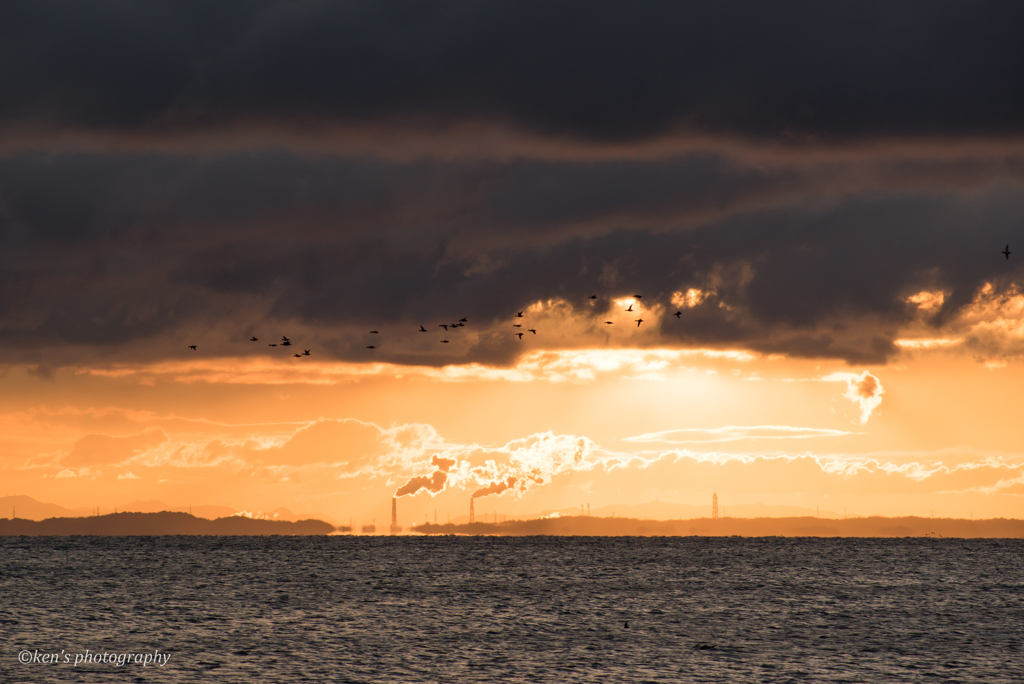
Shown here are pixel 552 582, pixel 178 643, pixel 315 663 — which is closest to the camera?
pixel 315 663

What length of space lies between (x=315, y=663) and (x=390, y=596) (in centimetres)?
6382

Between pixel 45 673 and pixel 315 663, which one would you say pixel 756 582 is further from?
pixel 45 673

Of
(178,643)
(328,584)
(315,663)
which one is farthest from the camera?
(328,584)

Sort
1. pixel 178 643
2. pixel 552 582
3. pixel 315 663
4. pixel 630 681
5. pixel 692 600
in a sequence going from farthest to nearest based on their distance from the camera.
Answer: pixel 552 582
pixel 692 600
pixel 178 643
pixel 315 663
pixel 630 681

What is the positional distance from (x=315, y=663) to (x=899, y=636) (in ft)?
196

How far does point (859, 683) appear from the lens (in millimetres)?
77000

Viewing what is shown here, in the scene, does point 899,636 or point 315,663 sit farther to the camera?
point 899,636

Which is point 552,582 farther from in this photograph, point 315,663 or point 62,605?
point 315,663

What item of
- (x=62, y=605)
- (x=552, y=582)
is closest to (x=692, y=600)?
(x=552, y=582)

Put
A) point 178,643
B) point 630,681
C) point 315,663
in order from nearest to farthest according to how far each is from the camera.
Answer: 1. point 630,681
2. point 315,663
3. point 178,643

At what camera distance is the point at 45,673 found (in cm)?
7688

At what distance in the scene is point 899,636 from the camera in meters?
105

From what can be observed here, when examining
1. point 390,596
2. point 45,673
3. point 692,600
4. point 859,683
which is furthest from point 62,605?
point 859,683

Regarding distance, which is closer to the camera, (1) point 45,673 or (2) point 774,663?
(1) point 45,673
